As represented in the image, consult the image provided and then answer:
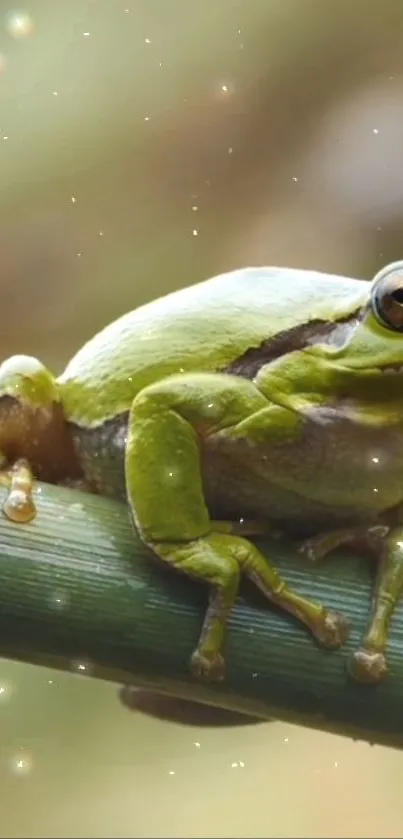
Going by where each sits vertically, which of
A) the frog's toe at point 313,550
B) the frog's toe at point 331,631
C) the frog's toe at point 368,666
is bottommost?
the frog's toe at point 368,666

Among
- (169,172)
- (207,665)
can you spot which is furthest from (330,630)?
(169,172)

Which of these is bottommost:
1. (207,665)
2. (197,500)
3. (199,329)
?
(207,665)

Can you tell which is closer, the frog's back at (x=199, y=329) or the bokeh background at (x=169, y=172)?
the frog's back at (x=199, y=329)

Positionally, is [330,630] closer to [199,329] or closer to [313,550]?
[313,550]

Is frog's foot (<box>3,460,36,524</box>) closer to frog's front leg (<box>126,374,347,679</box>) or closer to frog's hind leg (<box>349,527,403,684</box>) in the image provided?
frog's front leg (<box>126,374,347,679</box>)

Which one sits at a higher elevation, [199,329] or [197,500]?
[199,329]

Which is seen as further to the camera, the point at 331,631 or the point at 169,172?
the point at 169,172

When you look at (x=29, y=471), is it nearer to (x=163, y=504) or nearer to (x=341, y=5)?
(x=163, y=504)

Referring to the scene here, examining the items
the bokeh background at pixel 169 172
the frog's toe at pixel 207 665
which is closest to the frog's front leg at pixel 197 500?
the frog's toe at pixel 207 665

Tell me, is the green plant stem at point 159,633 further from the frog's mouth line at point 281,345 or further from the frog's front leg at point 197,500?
the frog's mouth line at point 281,345
